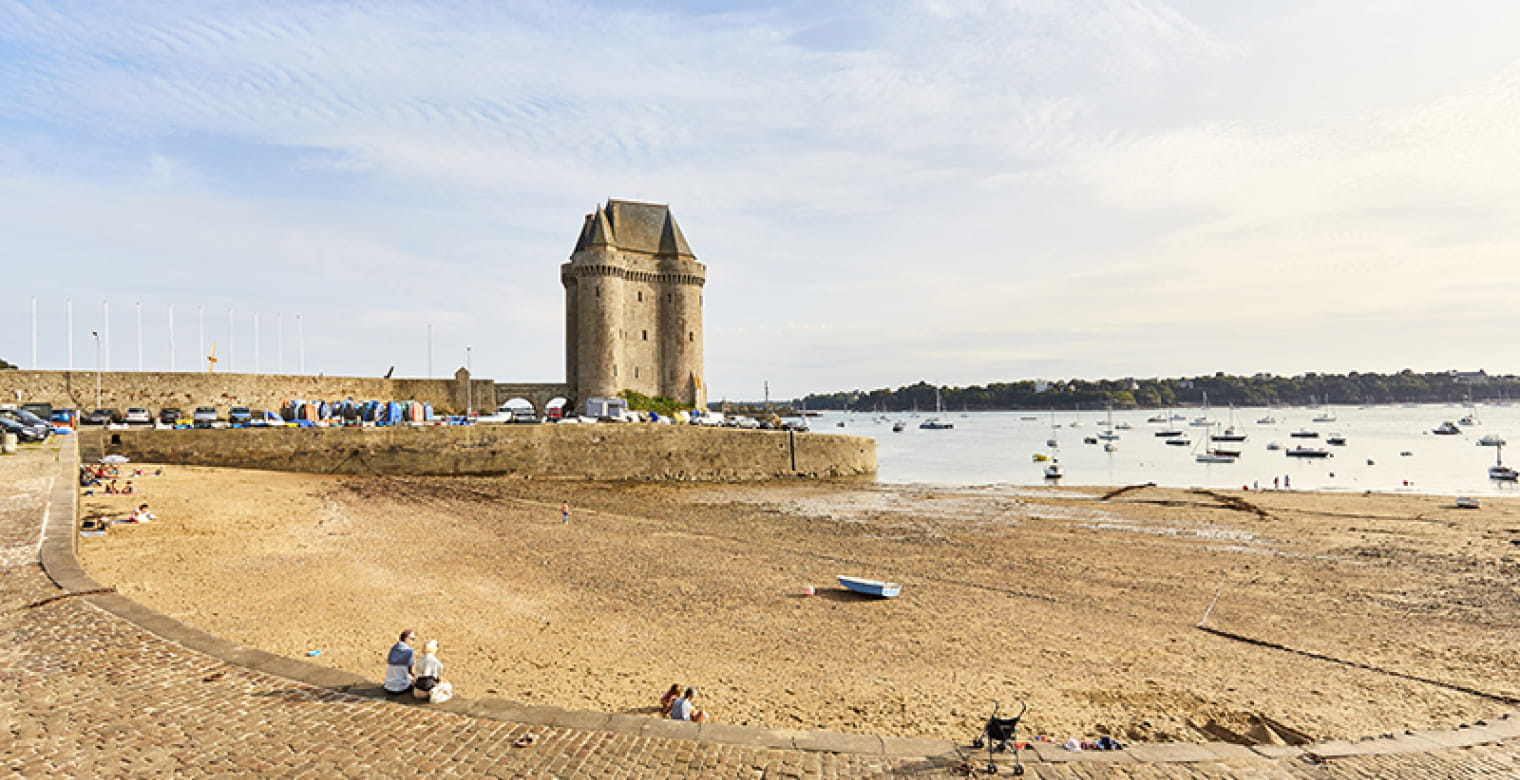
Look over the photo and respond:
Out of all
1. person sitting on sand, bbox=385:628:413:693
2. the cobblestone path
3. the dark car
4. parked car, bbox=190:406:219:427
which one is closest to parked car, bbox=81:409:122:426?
parked car, bbox=190:406:219:427

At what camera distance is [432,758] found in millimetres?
5969

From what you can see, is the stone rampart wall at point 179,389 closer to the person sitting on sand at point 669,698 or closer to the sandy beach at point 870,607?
the sandy beach at point 870,607

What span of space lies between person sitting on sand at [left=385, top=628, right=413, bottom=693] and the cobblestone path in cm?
19

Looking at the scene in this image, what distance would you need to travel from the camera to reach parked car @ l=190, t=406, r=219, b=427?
3297 centimetres

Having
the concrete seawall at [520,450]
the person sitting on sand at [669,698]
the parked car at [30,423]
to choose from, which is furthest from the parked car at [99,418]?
the person sitting on sand at [669,698]

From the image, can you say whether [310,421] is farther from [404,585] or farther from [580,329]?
[404,585]

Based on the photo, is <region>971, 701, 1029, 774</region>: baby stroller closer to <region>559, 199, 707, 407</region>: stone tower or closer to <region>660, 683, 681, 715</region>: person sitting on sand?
<region>660, 683, 681, 715</region>: person sitting on sand

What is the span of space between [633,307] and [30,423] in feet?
106

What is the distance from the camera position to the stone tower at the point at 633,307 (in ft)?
165

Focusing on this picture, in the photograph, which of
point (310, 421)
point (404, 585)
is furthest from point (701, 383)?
point (404, 585)

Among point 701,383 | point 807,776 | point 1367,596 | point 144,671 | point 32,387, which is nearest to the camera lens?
point 807,776

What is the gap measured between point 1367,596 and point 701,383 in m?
44.2

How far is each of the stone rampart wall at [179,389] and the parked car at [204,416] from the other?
691 millimetres

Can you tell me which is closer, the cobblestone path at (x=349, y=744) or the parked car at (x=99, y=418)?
the cobblestone path at (x=349, y=744)
